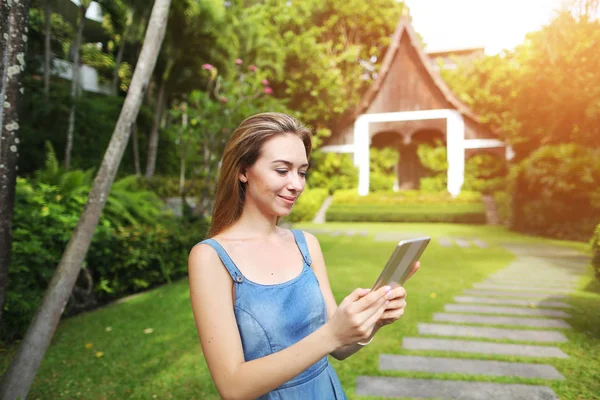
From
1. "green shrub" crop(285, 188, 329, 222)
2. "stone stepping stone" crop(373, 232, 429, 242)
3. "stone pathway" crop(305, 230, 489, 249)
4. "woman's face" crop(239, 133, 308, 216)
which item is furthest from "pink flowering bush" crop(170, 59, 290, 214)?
"green shrub" crop(285, 188, 329, 222)

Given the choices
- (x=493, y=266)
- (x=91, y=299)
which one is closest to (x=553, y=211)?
(x=493, y=266)

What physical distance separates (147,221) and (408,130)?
17.0 meters

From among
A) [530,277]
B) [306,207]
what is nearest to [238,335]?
[530,277]

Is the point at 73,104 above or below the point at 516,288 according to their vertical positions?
above

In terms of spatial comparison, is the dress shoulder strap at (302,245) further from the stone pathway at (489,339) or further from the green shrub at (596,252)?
the green shrub at (596,252)

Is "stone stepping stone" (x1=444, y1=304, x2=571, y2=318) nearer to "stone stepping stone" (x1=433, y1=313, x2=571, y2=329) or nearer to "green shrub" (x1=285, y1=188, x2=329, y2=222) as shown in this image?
"stone stepping stone" (x1=433, y1=313, x2=571, y2=329)

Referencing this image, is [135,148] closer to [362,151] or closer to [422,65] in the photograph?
[362,151]

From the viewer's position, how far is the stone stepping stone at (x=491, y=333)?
13.1 feet

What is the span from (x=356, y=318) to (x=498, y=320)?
13.7 feet

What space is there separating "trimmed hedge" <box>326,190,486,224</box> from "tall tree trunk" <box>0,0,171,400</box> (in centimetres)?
1520

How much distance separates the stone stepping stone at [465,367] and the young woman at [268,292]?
2.19 meters

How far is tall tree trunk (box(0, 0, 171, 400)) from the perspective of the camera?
9.37 feet

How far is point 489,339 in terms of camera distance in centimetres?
414

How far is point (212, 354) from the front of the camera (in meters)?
1.27
